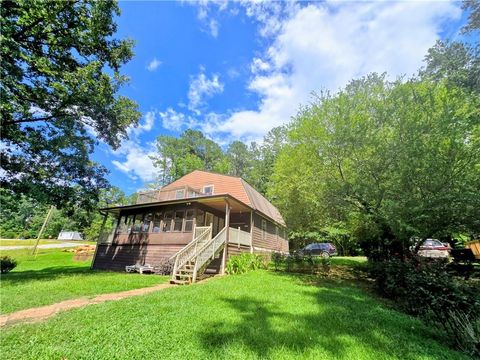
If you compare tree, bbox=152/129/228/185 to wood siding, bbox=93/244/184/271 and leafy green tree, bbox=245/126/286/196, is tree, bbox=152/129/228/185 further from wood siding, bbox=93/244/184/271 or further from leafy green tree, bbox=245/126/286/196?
wood siding, bbox=93/244/184/271

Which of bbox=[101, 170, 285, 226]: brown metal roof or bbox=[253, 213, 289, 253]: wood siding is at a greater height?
bbox=[101, 170, 285, 226]: brown metal roof

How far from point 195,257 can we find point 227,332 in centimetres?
680

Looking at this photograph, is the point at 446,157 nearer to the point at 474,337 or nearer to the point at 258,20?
the point at 474,337

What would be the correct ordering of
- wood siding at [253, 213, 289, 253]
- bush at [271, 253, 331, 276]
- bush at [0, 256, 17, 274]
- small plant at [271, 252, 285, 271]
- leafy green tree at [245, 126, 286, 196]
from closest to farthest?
1. bush at [271, 253, 331, 276]
2. small plant at [271, 252, 285, 271]
3. bush at [0, 256, 17, 274]
4. wood siding at [253, 213, 289, 253]
5. leafy green tree at [245, 126, 286, 196]

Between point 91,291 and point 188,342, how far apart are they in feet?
19.7

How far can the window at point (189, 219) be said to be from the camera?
14047mm

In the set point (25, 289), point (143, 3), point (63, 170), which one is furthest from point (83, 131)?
point (25, 289)

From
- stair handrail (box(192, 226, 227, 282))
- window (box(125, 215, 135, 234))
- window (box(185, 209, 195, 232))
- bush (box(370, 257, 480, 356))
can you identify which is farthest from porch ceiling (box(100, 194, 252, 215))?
bush (box(370, 257, 480, 356))

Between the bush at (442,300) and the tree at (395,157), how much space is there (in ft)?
5.95

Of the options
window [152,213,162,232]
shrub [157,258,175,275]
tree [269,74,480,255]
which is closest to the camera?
tree [269,74,480,255]

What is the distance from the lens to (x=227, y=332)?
4156mm

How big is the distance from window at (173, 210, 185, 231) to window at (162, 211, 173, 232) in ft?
1.36

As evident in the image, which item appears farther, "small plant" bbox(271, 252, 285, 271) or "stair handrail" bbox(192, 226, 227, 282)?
"small plant" bbox(271, 252, 285, 271)

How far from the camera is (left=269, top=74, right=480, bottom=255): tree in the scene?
6992 mm
